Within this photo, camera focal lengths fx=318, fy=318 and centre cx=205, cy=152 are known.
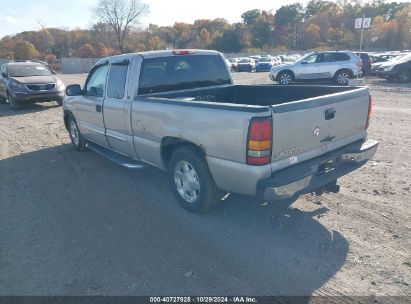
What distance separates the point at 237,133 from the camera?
313 cm

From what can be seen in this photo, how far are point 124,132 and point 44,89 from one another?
31.7ft

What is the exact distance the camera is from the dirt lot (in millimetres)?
2893

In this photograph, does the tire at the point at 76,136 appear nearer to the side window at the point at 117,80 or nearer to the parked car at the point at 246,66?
the side window at the point at 117,80

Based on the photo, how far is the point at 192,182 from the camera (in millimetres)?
4020

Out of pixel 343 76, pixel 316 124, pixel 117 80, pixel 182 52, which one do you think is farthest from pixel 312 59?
pixel 316 124

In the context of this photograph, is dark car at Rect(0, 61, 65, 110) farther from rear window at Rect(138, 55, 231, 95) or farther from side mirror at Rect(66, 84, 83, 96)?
rear window at Rect(138, 55, 231, 95)

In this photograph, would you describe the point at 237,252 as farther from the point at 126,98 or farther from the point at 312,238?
the point at 126,98

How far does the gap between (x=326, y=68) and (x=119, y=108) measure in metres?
14.6

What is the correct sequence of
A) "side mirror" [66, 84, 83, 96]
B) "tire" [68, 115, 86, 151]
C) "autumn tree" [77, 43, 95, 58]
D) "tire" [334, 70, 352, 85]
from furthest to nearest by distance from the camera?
"autumn tree" [77, 43, 95, 58]
"tire" [334, 70, 352, 85]
"tire" [68, 115, 86, 151]
"side mirror" [66, 84, 83, 96]

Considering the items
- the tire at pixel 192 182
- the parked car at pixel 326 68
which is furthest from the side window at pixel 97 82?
the parked car at pixel 326 68

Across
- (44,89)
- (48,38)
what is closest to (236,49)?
(48,38)

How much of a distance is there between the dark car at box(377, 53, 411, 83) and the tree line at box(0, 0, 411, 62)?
61786mm

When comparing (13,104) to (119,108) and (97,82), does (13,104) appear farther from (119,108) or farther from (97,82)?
(119,108)

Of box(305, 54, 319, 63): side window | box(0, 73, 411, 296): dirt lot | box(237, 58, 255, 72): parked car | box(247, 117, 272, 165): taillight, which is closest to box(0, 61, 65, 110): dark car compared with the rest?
box(0, 73, 411, 296): dirt lot
